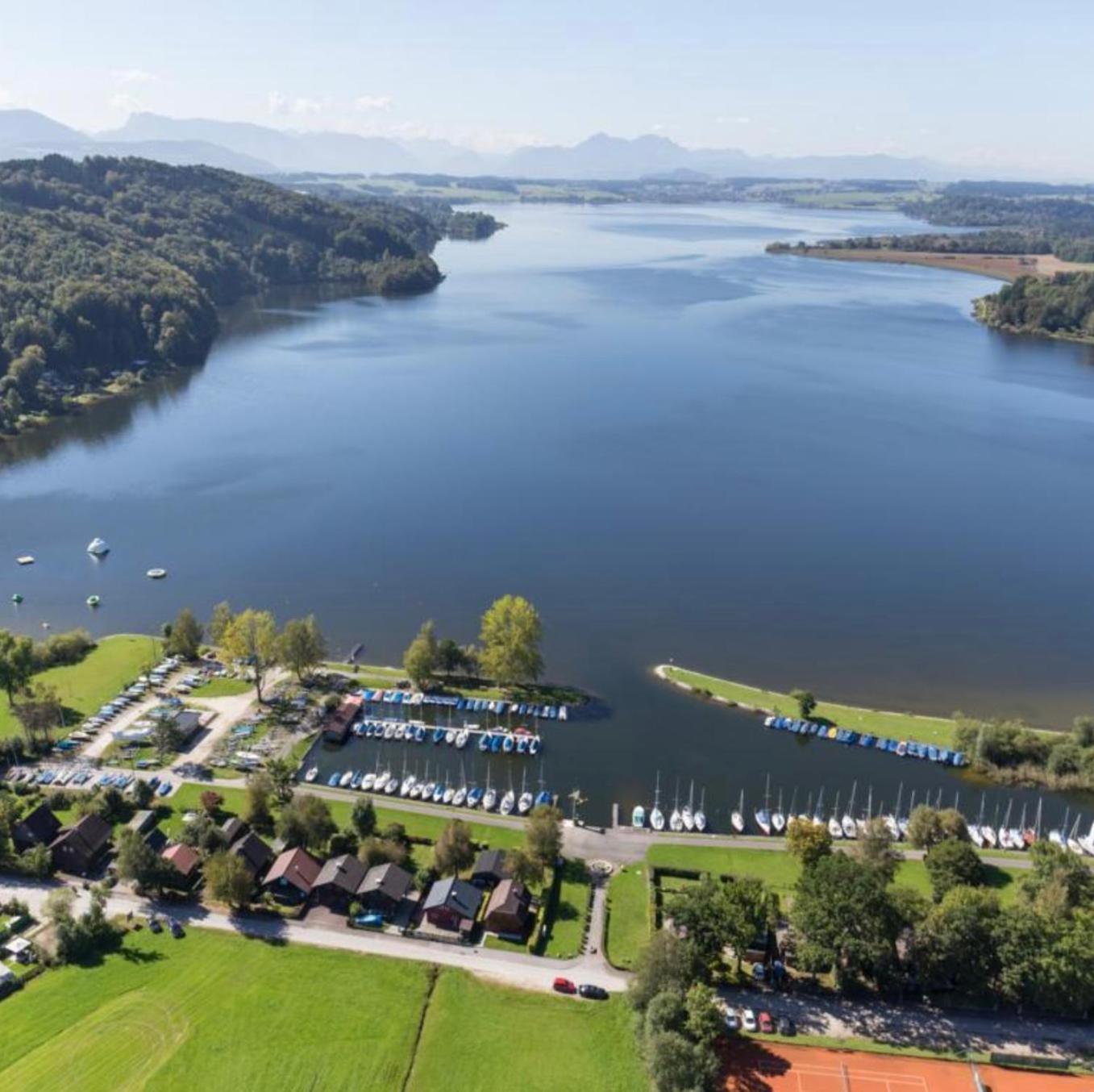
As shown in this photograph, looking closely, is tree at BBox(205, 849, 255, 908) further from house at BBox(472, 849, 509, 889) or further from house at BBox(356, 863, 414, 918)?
house at BBox(472, 849, 509, 889)

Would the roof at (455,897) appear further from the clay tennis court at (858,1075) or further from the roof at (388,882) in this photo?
the clay tennis court at (858,1075)

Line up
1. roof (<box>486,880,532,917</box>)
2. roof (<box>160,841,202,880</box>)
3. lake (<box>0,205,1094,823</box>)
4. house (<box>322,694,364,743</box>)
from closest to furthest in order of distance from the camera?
1. roof (<box>486,880,532,917</box>)
2. roof (<box>160,841,202,880</box>)
3. house (<box>322,694,364,743</box>)
4. lake (<box>0,205,1094,823</box>)

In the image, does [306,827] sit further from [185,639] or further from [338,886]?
[185,639]

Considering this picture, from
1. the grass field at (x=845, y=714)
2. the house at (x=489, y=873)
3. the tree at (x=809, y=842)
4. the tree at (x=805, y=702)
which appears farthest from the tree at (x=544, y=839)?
the tree at (x=805, y=702)

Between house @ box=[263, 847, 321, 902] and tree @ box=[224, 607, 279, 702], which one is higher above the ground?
tree @ box=[224, 607, 279, 702]

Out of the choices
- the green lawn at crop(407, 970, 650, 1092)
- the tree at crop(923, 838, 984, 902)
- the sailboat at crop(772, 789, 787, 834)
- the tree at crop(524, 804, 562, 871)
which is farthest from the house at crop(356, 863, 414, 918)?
the tree at crop(923, 838, 984, 902)

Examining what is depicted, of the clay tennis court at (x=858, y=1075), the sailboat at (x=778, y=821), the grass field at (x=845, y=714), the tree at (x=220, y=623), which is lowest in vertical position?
the clay tennis court at (x=858, y=1075)

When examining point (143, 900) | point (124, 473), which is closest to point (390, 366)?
point (124, 473)
